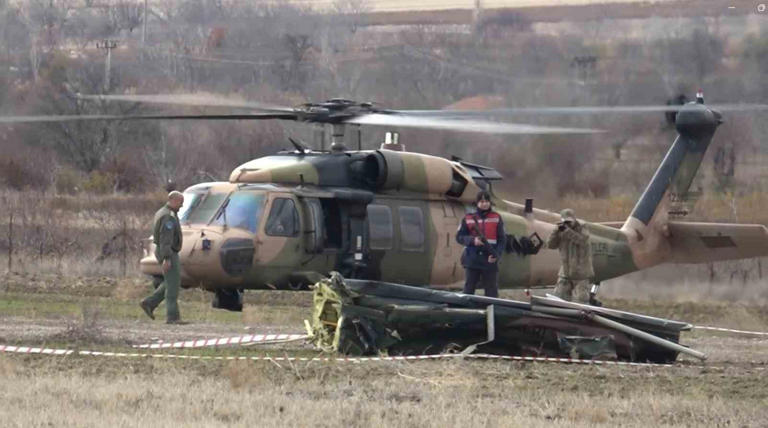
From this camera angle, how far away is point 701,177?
26734mm

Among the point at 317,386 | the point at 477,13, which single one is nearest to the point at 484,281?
the point at 317,386

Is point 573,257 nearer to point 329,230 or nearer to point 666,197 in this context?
point 329,230

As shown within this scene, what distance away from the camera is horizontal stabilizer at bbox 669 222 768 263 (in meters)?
20.5

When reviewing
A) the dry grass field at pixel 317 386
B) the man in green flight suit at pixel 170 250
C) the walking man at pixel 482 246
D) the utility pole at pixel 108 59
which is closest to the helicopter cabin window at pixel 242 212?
the man in green flight suit at pixel 170 250

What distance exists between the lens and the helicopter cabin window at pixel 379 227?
18250mm

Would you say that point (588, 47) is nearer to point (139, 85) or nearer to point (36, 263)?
point (36, 263)

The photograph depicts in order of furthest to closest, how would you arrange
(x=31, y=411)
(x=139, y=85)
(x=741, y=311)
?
1. (x=139, y=85)
2. (x=741, y=311)
3. (x=31, y=411)

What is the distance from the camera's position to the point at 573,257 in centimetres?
1636

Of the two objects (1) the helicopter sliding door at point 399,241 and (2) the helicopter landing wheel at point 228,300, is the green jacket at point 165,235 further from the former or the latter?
(1) the helicopter sliding door at point 399,241

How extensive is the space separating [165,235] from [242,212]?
125cm

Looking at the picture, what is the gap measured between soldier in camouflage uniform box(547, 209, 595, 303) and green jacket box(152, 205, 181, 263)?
156 inches

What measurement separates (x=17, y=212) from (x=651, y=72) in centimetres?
1149

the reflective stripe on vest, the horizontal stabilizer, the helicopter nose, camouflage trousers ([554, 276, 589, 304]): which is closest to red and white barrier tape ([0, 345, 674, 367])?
the reflective stripe on vest

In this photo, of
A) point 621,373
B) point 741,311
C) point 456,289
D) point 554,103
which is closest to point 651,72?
point 554,103
